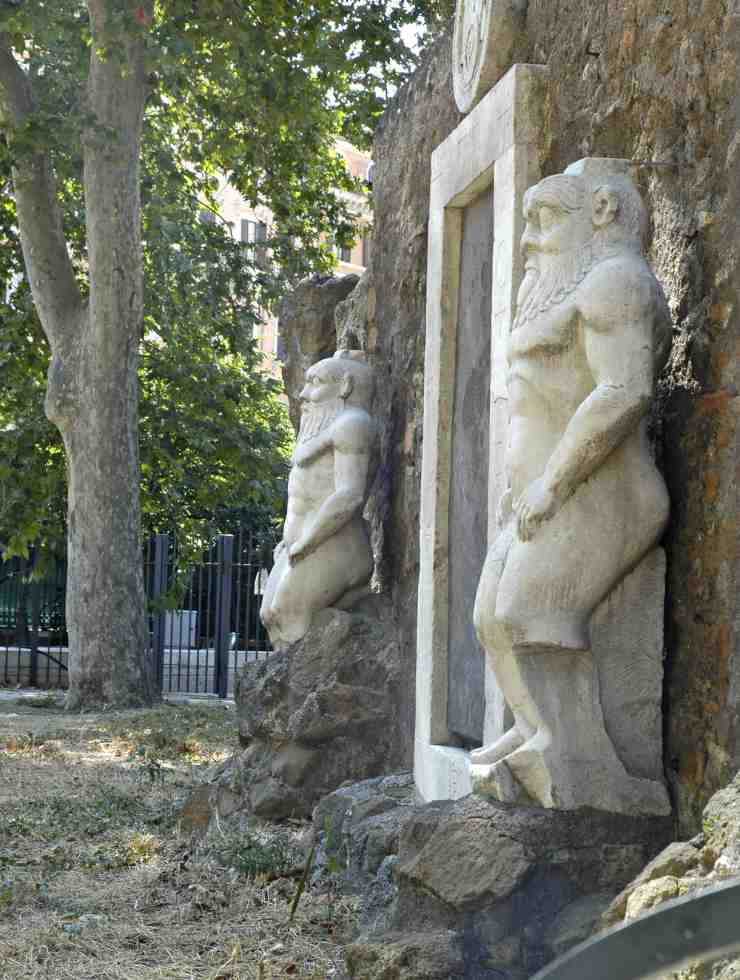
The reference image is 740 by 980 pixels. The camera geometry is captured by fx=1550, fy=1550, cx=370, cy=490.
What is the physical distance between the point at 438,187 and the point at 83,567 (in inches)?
346

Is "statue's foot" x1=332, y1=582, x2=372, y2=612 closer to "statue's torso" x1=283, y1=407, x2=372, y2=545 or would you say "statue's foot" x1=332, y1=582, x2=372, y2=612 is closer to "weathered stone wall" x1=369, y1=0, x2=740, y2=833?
"statue's torso" x1=283, y1=407, x2=372, y2=545

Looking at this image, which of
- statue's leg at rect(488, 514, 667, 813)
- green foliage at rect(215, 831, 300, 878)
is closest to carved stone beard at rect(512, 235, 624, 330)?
statue's leg at rect(488, 514, 667, 813)

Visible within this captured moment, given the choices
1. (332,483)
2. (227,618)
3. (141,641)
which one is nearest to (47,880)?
(332,483)

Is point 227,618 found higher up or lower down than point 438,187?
lower down

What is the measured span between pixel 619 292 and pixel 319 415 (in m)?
3.50

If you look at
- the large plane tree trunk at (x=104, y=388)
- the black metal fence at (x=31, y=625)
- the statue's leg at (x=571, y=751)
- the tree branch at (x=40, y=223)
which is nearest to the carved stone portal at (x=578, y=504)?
the statue's leg at (x=571, y=751)

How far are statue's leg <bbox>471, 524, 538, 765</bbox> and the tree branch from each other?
11.0 meters

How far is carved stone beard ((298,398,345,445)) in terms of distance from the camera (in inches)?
295

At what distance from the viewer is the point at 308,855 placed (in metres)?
5.87

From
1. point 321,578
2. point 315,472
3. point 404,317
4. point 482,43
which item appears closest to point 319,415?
point 315,472

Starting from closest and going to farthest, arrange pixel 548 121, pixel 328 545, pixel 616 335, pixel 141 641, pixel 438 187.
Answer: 1. pixel 616 335
2. pixel 548 121
3. pixel 438 187
4. pixel 328 545
5. pixel 141 641

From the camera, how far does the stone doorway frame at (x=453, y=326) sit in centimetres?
543

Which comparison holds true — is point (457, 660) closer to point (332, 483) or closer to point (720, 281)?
point (332, 483)

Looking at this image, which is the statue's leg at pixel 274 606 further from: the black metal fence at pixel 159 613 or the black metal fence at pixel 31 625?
the black metal fence at pixel 31 625
